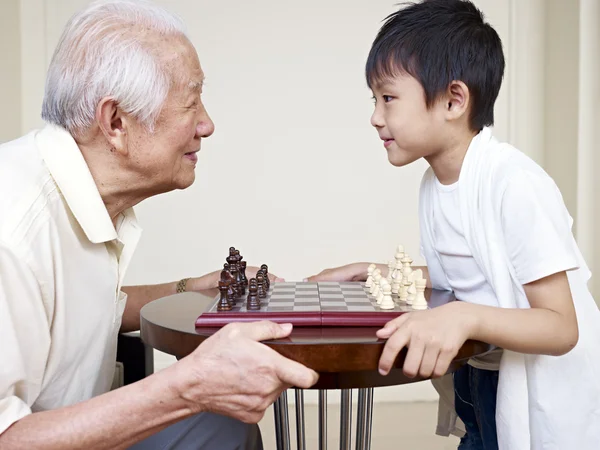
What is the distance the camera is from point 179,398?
43.3 inches

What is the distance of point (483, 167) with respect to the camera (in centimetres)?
161

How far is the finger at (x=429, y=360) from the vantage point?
1170 mm

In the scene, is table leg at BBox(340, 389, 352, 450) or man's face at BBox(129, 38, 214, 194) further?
table leg at BBox(340, 389, 352, 450)

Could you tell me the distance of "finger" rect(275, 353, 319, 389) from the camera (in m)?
1.05

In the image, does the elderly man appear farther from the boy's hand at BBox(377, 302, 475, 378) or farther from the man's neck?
the boy's hand at BBox(377, 302, 475, 378)

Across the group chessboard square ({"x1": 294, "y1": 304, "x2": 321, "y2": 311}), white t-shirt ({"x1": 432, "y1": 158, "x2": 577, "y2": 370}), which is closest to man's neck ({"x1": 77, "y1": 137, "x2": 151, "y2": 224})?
chessboard square ({"x1": 294, "y1": 304, "x2": 321, "y2": 311})

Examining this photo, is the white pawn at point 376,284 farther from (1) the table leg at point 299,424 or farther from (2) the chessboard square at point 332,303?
(1) the table leg at point 299,424

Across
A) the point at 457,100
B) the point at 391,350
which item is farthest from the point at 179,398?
the point at 457,100

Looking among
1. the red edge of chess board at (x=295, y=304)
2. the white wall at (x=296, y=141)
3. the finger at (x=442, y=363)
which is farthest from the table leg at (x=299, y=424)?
the white wall at (x=296, y=141)

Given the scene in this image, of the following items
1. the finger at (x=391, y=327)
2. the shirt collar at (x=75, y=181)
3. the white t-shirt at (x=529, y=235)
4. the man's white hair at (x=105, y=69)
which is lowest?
the finger at (x=391, y=327)

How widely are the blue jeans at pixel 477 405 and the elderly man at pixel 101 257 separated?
0.61 metres

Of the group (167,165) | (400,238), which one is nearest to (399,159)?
(167,165)

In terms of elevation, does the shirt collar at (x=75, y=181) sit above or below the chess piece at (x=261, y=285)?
above

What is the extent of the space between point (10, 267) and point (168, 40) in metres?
0.65
